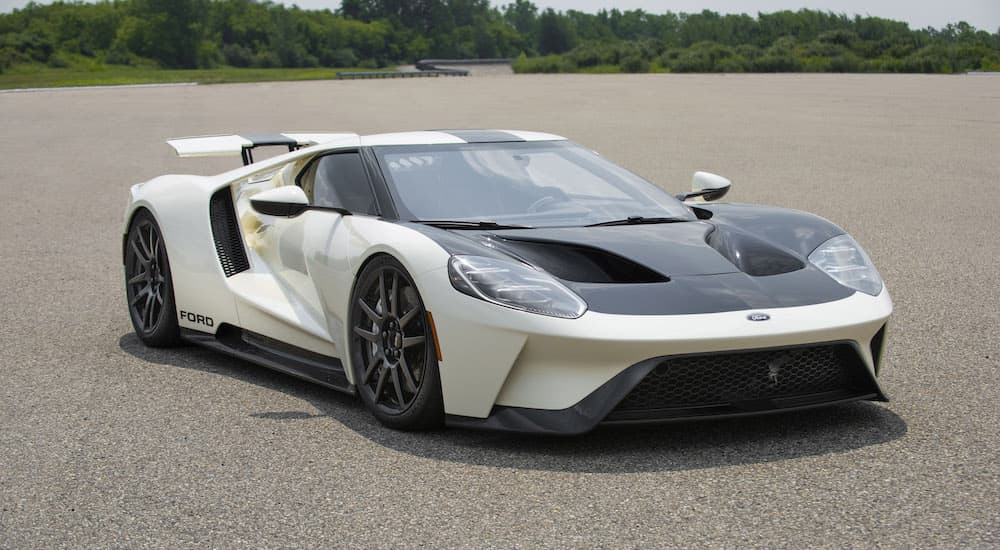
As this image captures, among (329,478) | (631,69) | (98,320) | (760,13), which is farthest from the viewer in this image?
(760,13)

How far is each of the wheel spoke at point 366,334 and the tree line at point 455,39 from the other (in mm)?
42726

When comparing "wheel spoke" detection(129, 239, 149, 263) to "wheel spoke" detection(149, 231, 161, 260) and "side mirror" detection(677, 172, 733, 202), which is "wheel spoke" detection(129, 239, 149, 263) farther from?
"side mirror" detection(677, 172, 733, 202)

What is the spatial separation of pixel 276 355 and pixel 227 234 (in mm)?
861

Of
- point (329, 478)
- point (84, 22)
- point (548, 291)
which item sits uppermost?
point (548, 291)

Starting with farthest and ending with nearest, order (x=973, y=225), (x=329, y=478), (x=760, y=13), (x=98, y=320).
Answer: (x=760, y=13) → (x=973, y=225) → (x=98, y=320) → (x=329, y=478)

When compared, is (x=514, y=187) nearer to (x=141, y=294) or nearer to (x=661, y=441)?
(x=661, y=441)

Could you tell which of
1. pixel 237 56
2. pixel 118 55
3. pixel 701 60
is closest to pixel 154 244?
pixel 701 60

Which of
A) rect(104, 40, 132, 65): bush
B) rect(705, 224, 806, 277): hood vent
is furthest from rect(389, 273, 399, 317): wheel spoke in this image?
rect(104, 40, 132, 65): bush

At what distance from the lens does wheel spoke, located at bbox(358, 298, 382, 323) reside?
4812 millimetres

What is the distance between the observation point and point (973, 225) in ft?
34.3

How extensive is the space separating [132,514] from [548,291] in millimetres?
1537

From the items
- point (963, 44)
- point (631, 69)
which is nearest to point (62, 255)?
point (963, 44)

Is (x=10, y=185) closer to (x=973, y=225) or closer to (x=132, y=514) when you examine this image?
(x=973, y=225)

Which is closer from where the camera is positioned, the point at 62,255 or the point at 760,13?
the point at 62,255
